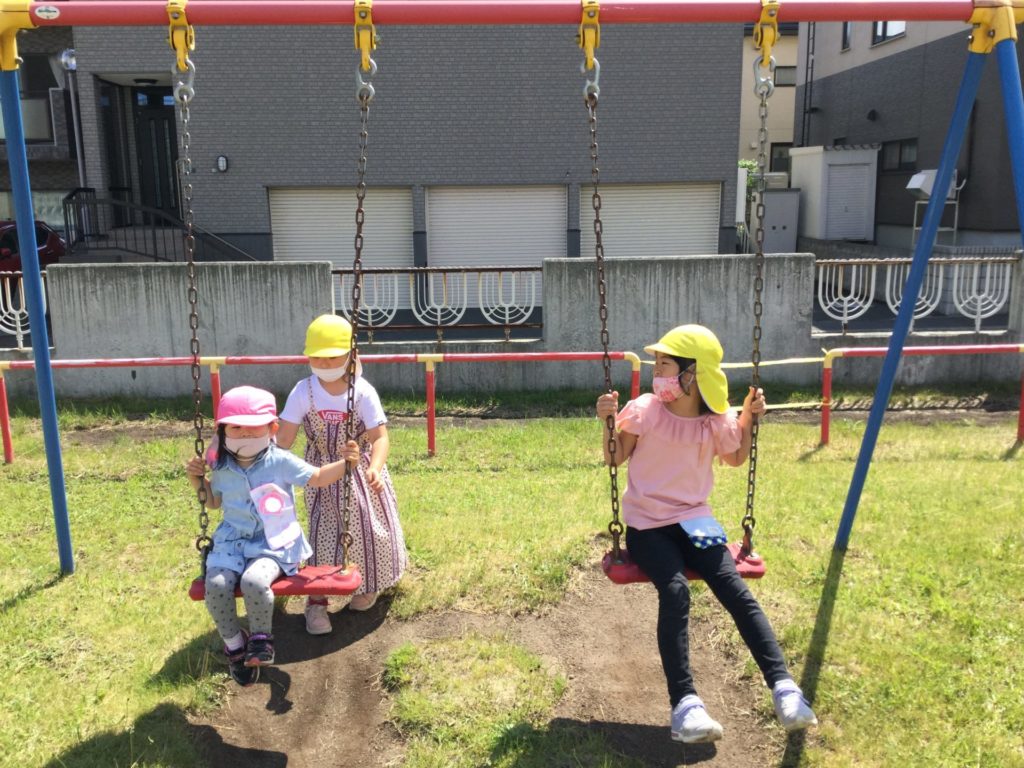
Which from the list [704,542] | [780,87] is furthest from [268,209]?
[780,87]

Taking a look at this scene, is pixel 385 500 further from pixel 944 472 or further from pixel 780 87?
pixel 780 87

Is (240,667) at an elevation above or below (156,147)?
below

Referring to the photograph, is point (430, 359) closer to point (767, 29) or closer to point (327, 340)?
point (327, 340)

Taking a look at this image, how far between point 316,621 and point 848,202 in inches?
704

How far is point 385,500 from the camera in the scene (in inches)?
168

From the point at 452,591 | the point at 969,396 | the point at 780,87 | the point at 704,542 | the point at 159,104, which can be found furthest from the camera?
the point at 780,87

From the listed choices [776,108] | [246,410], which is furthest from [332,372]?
[776,108]

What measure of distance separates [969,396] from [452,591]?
24.4ft

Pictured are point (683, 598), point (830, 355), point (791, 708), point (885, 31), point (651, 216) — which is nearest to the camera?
point (791, 708)

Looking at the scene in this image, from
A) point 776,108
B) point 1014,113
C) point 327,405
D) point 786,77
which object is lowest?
point 327,405

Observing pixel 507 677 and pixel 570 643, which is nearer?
pixel 507 677

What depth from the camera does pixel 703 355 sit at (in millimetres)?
3479

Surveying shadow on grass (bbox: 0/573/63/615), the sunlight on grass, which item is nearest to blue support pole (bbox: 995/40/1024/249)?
the sunlight on grass

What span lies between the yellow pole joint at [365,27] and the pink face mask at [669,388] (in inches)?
73.4
